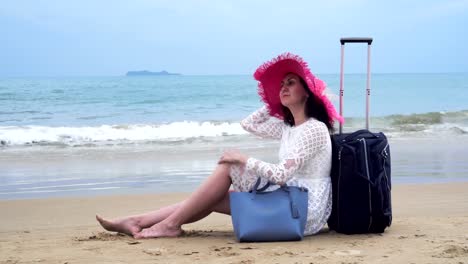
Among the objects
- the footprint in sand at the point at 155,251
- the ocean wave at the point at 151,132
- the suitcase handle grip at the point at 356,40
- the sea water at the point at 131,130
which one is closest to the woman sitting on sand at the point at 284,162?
the sea water at the point at 131,130

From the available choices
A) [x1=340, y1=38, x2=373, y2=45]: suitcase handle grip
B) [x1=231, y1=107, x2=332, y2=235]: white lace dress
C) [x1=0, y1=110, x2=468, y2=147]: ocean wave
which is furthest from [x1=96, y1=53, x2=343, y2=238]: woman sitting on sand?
[x1=0, y1=110, x2=468, y2=147]: ocean wave

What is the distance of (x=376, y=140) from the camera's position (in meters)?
4.31

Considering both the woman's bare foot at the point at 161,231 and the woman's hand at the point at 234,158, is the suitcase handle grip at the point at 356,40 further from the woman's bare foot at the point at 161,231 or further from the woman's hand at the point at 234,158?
the woman's bare foot at the point at 161,231

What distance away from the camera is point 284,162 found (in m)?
4.10

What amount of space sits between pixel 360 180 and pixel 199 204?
1.06 m

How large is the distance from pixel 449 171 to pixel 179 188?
3699mm

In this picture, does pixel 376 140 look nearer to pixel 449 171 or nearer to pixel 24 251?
pixel 24 251

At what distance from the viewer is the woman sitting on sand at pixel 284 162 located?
418 centimetres

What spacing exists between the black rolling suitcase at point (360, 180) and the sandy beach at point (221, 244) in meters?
0.13

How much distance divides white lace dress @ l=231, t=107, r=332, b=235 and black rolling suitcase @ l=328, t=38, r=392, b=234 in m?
0.09

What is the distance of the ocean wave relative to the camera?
15102mm

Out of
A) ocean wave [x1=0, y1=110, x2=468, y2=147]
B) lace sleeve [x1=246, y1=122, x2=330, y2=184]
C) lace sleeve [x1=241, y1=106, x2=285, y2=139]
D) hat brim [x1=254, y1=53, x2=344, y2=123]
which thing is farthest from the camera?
ocean wave [x1=0, y1=110, x2=468, y2=147]

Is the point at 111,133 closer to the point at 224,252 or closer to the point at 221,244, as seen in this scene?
the point at 221,244

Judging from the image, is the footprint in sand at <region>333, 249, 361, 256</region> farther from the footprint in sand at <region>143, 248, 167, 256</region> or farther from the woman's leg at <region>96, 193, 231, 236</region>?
the footprint in sand at <region>143, 248, 167, 256</region>
